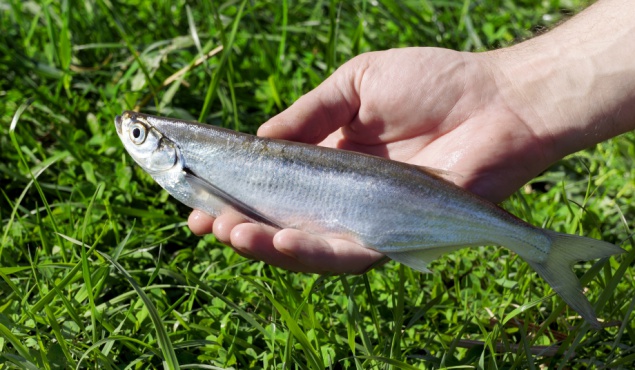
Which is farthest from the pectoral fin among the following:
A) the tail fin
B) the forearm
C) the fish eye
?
the forearm

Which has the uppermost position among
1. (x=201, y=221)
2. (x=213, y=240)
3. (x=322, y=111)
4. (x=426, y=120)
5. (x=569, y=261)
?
(x=322, y=111)

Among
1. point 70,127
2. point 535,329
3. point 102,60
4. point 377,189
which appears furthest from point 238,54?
point 535,329

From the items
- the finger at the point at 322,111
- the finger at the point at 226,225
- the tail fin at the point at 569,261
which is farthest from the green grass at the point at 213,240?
the finger at the point at 322,111

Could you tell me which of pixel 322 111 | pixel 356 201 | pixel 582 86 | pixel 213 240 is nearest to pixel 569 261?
pixel 356 201

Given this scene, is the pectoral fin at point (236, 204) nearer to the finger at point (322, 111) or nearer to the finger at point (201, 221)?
the finger at point (201, 221)

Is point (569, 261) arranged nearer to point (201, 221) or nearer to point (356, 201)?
point (356, 201)

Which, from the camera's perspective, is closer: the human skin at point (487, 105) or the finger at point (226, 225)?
the finger at point (226, 225)

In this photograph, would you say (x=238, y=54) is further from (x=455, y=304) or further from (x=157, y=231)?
(x=455, y=304)
